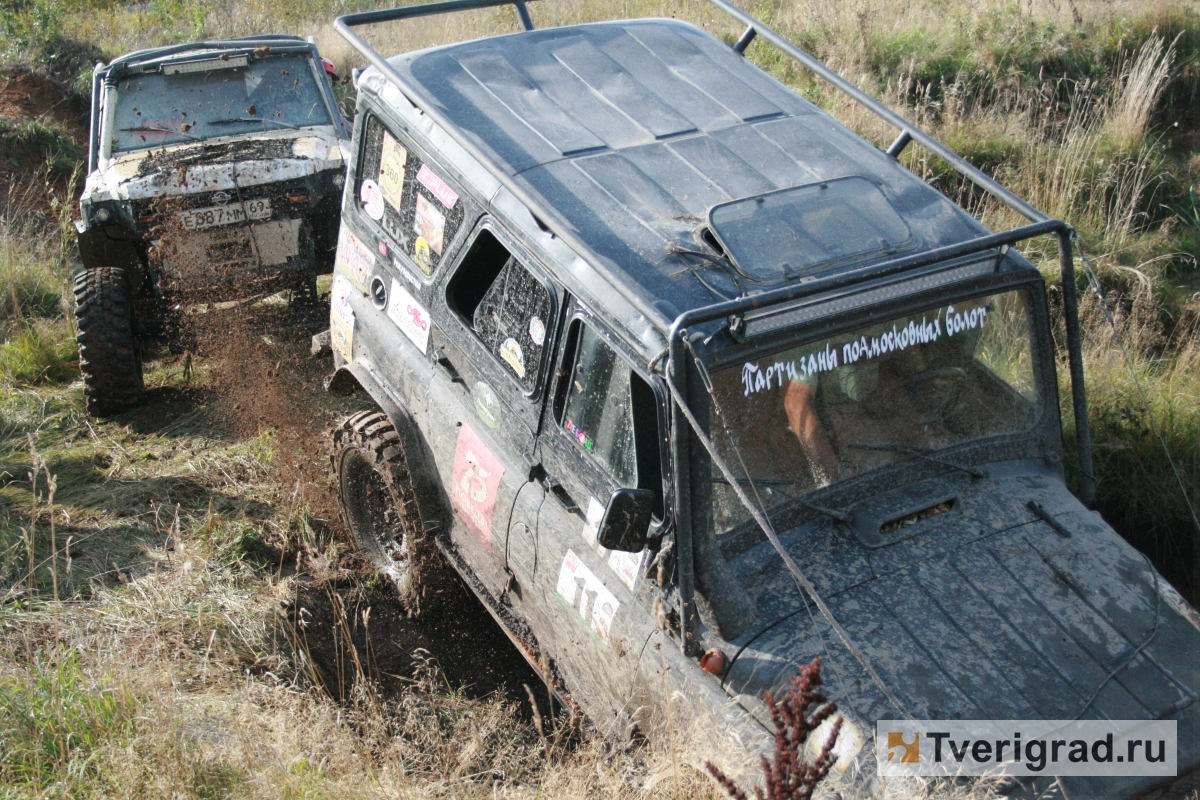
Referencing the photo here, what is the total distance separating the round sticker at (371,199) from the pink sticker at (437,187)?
0.37 m

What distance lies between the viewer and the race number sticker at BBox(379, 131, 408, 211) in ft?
13.8

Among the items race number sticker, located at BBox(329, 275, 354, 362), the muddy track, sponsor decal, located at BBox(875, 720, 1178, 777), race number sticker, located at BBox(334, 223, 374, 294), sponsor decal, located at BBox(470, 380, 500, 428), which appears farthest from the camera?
race number sticker, located at BBox(329, 275, 354, 362)

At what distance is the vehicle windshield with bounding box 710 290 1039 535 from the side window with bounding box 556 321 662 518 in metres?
0.24

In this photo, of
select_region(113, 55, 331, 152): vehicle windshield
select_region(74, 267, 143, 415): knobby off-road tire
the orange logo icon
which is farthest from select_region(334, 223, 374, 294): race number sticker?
the orange logo icon

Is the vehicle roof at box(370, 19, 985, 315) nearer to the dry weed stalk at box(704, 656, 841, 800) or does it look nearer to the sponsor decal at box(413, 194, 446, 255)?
the sponsor decal at box(413, 194, 446, 255)

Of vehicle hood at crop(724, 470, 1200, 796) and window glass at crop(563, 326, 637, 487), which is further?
window glass at crop(563, 326, 637, 487)

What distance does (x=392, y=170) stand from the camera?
4.28 m

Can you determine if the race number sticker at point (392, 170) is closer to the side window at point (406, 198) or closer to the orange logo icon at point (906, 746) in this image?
the side window at point (406, 198)

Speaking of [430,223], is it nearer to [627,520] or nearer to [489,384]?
[489,384]

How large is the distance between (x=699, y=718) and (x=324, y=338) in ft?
10.6

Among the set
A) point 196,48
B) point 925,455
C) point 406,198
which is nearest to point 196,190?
point 196,48

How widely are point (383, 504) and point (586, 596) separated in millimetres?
1718

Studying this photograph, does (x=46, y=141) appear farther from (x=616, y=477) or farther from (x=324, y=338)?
(x=616, y=477)

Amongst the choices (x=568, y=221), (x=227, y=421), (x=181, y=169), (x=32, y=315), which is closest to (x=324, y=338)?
(x=227, y=421)
